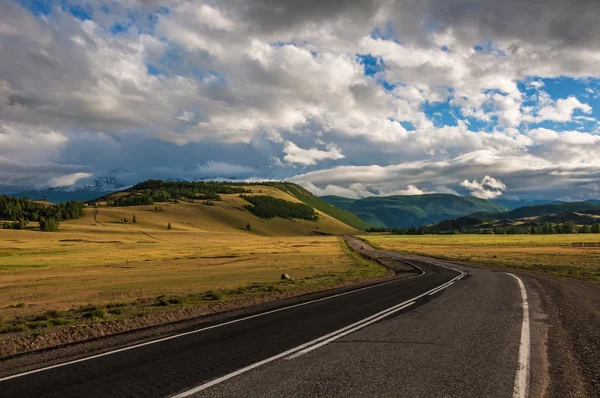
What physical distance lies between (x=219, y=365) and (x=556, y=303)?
17.9 metres

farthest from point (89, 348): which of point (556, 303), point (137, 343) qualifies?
point (556, 303)

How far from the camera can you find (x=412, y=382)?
793cm

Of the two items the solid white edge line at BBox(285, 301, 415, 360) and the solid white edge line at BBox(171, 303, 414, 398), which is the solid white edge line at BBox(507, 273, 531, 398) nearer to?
the solid white edge line at BBox(285, 301, 415, 360)

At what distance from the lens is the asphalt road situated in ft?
25.0

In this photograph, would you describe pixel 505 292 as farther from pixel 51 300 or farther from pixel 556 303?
pixel 51 300

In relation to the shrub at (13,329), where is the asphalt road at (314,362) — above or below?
above

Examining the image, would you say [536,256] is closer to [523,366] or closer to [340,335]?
[340,335]

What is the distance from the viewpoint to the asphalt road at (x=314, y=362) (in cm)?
763

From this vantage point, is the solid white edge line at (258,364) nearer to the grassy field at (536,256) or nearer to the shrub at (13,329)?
the shrub at (13,329)

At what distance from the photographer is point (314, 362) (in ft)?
30.4

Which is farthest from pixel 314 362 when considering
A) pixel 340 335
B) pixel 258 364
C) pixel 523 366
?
pixel 523 366

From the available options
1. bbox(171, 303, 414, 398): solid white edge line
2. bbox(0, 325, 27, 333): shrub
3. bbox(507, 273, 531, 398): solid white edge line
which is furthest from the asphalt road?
bbox(0, 325, 27, 333): shrub

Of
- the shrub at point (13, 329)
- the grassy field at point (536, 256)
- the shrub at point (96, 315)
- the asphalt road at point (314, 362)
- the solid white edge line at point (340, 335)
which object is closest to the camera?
the asphalt road at point (314, 362)

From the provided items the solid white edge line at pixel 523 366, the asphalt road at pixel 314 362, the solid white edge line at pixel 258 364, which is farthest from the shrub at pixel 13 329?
the solid white edge line at pixel 523 366
